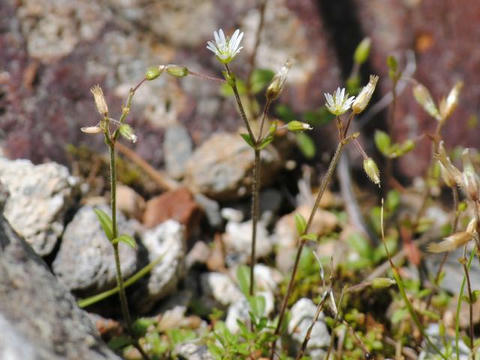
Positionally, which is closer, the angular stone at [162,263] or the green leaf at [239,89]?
the angular stone at [162,263]

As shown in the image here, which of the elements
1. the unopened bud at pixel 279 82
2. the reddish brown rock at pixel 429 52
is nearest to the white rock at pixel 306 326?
the unopened bud at pixel 279 82

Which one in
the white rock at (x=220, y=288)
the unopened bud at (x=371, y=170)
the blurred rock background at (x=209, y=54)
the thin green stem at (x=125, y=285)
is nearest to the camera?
the unopened bud at (x=371, y=170)

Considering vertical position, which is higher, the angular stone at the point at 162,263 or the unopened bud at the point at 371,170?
the unopened bud at the point at 371,170

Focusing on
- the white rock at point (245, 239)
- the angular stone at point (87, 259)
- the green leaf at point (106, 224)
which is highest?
the green leaf at point (106, 224)

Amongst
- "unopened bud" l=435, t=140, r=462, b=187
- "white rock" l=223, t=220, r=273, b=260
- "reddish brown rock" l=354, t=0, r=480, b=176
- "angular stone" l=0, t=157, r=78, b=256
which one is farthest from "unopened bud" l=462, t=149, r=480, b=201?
"reddish brown rock" l=354, t=0, r=480, b=176

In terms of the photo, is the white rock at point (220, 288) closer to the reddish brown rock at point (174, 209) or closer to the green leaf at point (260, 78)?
the reddish brown rock at point (174, 209)

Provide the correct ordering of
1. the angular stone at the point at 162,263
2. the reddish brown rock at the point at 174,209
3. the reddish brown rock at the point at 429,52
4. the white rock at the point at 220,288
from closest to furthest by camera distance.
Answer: the angular stone at the point at 162,263 < the white rock at the point at 220,288 < the reddish brown rock at the point at 174,209 < the reddish brown rock at the point at 429,52
